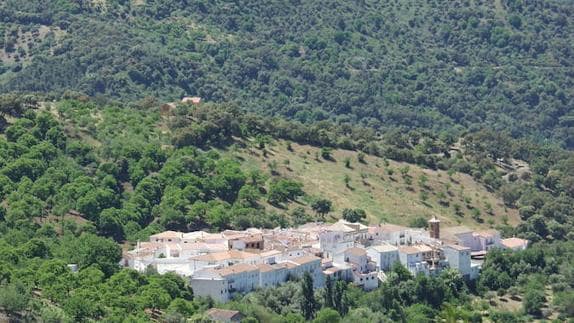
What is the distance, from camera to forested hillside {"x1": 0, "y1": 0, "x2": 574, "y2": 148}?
154m

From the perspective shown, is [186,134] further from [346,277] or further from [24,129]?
[346,277]

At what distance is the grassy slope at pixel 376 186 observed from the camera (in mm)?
99000

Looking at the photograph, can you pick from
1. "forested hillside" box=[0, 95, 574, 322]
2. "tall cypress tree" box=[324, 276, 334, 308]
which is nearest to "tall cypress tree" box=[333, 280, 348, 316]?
"forested hillside" box=[0, 95, 574, 322]

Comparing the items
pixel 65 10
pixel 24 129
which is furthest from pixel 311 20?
pixel 24 129

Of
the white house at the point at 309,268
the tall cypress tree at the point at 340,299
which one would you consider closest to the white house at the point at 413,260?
the white house at the point at 309,268

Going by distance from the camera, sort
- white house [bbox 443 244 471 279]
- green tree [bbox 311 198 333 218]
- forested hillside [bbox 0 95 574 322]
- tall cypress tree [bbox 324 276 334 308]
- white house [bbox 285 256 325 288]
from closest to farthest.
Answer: forested hillside [bbox 0 95 574 322]
tall cypress tree [bbox 324 276 334 308]
white house [bbox 285 256 325 288]
white house [bbox 443 244 471 279]
green tree [bbox 311 198 333 218]

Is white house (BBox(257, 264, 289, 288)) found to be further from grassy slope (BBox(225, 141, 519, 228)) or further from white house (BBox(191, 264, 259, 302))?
grassy slope (BBox(225, 141, 519, 228))

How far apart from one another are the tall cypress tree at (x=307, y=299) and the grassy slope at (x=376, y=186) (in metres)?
22.2

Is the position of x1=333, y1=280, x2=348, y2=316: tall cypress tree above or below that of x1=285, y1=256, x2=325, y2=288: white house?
below

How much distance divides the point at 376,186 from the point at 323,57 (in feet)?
232

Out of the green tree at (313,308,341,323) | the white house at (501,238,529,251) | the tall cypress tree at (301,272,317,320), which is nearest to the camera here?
the green tree at (313,308,341,323)

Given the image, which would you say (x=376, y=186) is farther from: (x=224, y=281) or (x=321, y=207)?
(x=224, y=281)

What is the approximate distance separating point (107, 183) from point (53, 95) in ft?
74.8

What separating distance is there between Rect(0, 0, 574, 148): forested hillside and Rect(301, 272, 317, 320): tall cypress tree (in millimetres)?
74517
